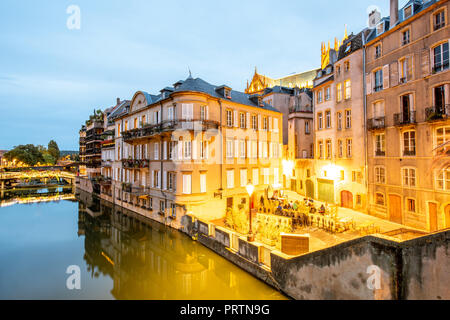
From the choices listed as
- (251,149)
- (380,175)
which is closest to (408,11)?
(380,175)

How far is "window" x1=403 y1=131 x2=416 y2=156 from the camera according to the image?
1638 centimetres

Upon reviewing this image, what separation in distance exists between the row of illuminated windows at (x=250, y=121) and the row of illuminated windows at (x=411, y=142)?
405 inches

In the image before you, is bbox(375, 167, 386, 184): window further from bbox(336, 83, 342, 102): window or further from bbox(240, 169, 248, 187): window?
bbox(240, 169, 248, 187): window

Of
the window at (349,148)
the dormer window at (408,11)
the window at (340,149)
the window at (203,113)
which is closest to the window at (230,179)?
the window at (203,113)

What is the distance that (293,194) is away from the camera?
2903 cm

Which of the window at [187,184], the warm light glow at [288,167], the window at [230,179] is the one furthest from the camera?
the warm light glow at [288,167]

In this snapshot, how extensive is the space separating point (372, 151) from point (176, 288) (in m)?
18.7

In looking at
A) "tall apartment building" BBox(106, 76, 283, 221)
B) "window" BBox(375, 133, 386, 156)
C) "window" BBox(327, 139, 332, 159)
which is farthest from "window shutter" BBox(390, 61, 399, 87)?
"tall apartment building" BBox(106, 76, 283, 221)

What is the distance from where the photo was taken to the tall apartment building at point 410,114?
1473 centimetres

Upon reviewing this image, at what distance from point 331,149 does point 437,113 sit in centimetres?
994

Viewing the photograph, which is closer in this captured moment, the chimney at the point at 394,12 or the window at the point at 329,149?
the chimney at the point at 394,12

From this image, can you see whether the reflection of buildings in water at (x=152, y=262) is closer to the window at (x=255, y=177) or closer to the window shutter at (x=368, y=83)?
the window at (x=255, y=177)

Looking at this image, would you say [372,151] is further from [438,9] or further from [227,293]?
[227,293]

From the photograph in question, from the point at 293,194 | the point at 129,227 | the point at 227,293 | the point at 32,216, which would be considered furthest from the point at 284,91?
the point at 32,216
